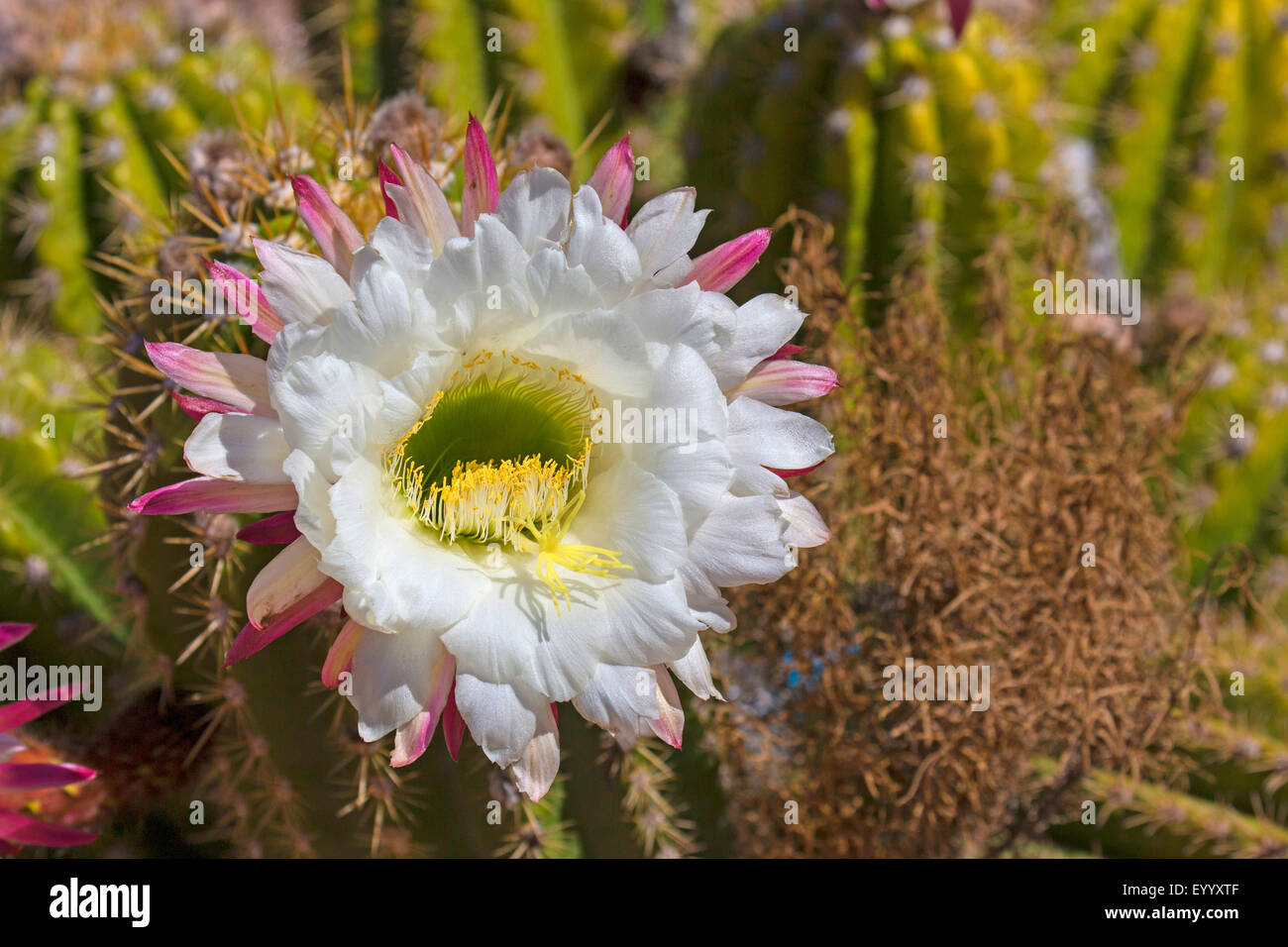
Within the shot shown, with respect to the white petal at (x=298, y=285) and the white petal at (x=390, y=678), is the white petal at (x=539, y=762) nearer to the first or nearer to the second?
the white petal at (x=390, y=678)

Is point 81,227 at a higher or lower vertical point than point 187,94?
lower

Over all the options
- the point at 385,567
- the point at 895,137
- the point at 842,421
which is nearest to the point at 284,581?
the point at 385,567

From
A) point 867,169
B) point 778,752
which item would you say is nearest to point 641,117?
point 867,169

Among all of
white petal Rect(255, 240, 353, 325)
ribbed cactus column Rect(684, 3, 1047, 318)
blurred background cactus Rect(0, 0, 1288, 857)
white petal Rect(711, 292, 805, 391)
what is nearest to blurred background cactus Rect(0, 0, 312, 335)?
blurred background cactus Rect(0, 0, 1288, 857)

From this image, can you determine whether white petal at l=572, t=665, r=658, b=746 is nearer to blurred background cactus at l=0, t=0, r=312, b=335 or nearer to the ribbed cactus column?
the ribbed cactus column

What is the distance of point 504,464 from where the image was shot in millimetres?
630

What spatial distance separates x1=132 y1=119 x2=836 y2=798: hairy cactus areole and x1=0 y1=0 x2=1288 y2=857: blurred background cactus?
0.30ft

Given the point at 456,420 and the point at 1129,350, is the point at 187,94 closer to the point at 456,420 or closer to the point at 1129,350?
the point at 456,420

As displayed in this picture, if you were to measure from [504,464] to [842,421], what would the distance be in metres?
0.42

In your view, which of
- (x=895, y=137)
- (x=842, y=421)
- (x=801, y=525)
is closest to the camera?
(x=801, y=525)

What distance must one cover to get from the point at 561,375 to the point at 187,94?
913mm

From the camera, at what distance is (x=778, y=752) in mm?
930

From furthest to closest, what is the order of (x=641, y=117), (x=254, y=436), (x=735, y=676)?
1. (x=641, y=117)
2. (x=735, y=676)
3. (x=254, y=436)

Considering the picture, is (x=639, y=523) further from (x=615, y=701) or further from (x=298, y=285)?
(x=298, y=285)
